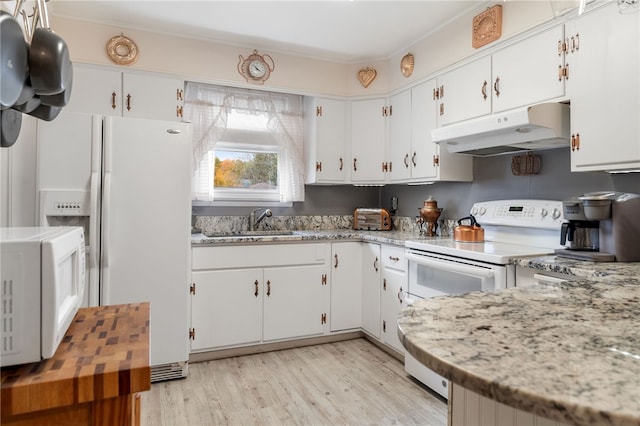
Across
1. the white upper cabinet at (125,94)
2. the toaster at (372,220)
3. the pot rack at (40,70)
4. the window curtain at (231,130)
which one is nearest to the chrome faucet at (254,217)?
the window curtain at (231,130)

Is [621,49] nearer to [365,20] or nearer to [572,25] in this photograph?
[572,25]

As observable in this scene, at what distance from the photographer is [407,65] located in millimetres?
3283

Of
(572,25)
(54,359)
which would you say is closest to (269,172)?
(572,25)

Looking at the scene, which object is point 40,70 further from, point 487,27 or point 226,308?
point 487,27

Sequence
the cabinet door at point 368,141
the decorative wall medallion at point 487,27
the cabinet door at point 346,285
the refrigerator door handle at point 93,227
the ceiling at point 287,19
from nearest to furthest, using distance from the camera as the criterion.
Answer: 1. the refrigerator door handle at point 93,227
2. the decorative wall medallion at point 487,27
3. the ceiling at point 287,19
4. the cabinet door at point 346,285
5. the cabinet door at point 368,141

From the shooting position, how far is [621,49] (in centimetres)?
176

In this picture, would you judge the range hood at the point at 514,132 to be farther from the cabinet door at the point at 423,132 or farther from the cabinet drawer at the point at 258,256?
the cabinet drawer at the point at 258,256

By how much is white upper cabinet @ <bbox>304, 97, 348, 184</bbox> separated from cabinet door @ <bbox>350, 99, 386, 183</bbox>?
10 cm

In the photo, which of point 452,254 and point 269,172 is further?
point 269,172

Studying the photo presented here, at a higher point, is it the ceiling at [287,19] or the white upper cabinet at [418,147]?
the ceiling at [287,19]

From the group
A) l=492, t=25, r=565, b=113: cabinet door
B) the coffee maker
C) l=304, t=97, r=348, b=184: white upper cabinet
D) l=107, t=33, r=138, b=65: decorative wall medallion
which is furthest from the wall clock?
the coffee maker

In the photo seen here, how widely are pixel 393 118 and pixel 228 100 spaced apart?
1490mm

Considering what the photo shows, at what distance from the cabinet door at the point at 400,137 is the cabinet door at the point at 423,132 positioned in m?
0.05

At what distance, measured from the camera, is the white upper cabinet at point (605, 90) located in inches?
67.9
